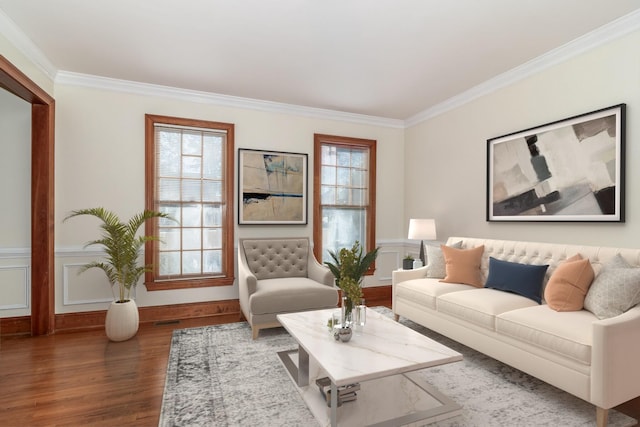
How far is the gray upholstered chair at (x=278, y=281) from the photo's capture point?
3416 millimetres

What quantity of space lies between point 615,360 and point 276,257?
128 inches

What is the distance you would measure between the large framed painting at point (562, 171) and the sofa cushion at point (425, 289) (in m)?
1.06

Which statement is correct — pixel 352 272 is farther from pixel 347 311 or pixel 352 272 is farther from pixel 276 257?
pixel 276 257

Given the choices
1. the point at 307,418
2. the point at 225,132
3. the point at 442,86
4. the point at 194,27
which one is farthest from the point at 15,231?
the point at 442,86

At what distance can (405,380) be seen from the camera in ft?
7.73

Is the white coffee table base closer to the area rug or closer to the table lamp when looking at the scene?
the area rug

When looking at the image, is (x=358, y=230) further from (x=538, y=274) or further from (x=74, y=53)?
(x=74, y=53)

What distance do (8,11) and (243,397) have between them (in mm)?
3406

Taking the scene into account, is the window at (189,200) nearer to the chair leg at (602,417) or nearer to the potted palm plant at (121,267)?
the potted palm plant at (121,267)

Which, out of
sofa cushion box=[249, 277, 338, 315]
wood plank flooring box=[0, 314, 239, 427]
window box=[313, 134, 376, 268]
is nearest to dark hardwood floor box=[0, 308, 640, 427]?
wood plank flooring box=[0, 314, 239, 427]

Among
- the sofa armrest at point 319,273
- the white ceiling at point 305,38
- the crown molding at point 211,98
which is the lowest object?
the sofa armrest at point 319,273

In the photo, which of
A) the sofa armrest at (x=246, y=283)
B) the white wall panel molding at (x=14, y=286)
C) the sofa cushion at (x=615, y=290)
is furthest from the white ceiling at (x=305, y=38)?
the white wall panel molding at (x=14, y=286)

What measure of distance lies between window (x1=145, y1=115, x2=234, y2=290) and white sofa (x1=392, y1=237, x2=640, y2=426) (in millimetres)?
2403

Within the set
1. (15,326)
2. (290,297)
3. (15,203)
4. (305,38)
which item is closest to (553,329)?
(290,297)
